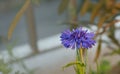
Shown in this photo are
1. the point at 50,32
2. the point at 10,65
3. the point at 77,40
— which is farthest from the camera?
the point at 50,32

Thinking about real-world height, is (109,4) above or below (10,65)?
above

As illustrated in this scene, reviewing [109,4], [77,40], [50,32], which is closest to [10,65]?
[77,40]

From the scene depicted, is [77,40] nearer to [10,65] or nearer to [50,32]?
[10,65]

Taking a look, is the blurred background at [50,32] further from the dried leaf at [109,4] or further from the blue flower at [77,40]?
the blue flower at [77,40]

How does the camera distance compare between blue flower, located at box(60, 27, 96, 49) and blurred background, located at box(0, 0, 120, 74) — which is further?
blurred background, located at box(0, 0, 120, 74)

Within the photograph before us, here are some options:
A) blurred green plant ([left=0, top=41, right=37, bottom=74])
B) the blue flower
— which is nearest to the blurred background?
blurred green plant ([left=0, top=41, right=37, bottom=74])

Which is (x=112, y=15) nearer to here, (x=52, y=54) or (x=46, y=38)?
(x=52, y=54)

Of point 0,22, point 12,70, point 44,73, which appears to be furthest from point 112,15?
point 0,22

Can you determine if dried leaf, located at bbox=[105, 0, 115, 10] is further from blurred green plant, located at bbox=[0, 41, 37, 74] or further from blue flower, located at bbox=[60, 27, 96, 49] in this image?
blue flower, located at bbox=[60, 27, 96, 49]

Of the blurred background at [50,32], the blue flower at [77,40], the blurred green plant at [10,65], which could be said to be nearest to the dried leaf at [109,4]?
the blurred background at [50,32]
